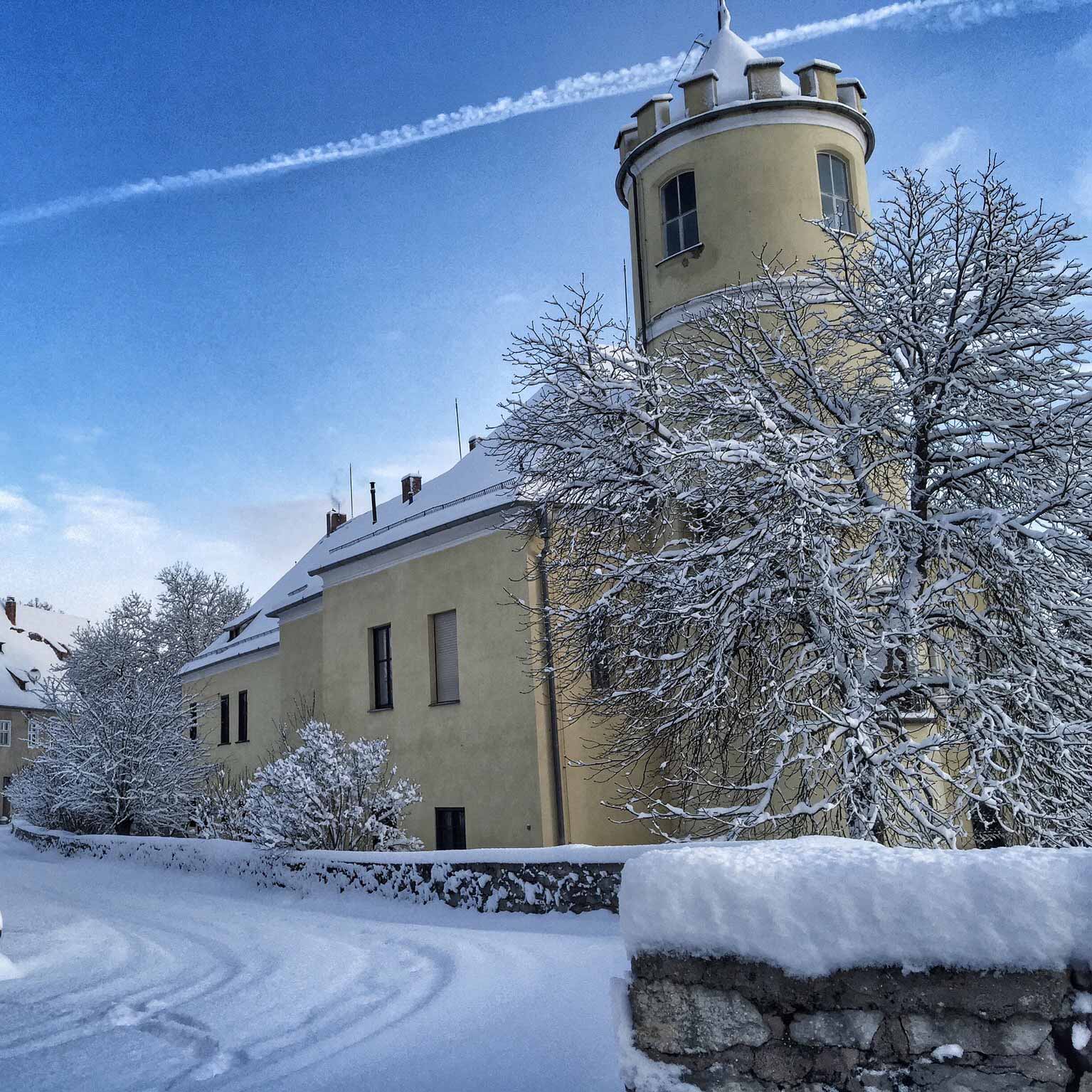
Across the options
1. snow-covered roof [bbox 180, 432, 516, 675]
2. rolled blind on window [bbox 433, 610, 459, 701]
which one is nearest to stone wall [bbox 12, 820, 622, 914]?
rolled blind on window [bbox 433, 610, 459, 701]

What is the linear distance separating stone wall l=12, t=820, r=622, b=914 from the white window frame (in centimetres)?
1069

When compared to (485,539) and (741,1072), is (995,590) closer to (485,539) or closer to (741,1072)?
(741,1072)

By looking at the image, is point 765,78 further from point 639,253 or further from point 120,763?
point 120,763

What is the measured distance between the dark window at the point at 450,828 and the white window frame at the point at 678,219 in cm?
1055

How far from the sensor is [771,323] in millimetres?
15797

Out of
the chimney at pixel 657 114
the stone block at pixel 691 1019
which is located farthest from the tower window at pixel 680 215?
the stone block at pixel 691 1019

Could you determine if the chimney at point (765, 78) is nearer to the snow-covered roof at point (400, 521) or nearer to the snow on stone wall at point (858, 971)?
the snow-covered roof at point (400, 521)

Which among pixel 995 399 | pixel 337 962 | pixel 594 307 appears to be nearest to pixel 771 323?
pixel 594 307

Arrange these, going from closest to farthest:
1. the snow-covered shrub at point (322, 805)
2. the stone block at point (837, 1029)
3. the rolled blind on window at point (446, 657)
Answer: the stone block at point (837, 1029) → the snow-covered shrub at point (322, 805) → the rolled blind on window at point (446, 657)

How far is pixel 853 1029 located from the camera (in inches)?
138

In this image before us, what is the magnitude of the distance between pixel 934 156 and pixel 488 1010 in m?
10.7

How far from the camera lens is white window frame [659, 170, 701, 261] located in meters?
16.7

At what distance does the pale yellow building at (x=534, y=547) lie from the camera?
52.9 ft

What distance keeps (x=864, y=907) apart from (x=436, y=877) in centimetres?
929
